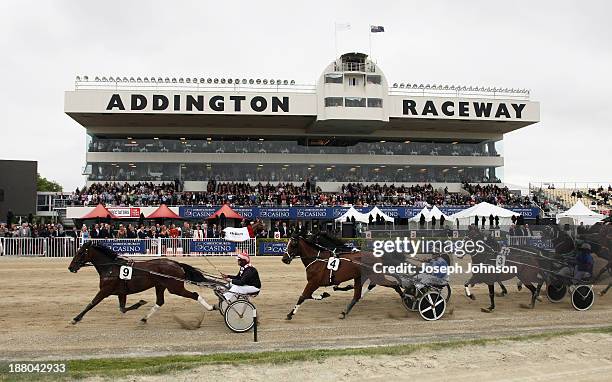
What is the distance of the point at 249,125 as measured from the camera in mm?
46375

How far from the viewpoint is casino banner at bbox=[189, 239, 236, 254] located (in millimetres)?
27094

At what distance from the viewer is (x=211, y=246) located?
27.7 metres

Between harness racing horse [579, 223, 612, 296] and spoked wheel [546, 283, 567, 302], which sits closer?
harness racing horse [579, 223, 612, 296]

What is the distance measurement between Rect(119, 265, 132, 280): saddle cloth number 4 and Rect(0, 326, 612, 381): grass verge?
99.8 inches

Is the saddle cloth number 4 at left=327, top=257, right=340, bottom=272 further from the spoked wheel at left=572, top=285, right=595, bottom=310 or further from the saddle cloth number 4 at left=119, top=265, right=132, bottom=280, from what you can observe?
the spoked wheel at left=572, top=285, right=595, bottom=310

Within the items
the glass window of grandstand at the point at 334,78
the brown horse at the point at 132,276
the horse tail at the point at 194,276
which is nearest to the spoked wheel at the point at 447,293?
the brown horse at the point at 132,276

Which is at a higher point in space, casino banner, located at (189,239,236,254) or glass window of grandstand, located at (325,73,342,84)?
glass window of grandstand, located at (325,73,342,84)

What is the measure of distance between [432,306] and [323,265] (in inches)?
90.1

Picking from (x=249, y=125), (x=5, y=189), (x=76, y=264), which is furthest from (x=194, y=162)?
(x=76, y=264)

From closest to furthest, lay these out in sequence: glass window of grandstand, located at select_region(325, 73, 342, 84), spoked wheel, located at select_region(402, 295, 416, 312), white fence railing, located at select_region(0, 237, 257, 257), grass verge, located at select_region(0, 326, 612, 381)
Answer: grass verge, located at select_region(0, 326, 612, 381) < spoked wheel, located at select_region(402, 295, 416, 312) < white fence railing, located at select_region(0, 237, 257, 257) < glass window of grandstand, located at select_region(325, 73, 342, 84)

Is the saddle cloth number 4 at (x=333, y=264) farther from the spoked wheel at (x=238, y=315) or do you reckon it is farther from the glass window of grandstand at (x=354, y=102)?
the glass window of grandstand at (x=354, y=102)

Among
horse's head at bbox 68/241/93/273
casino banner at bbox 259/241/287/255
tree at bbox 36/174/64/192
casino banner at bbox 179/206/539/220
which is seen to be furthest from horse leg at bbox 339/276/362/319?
tree at bbox 36/174/64/192

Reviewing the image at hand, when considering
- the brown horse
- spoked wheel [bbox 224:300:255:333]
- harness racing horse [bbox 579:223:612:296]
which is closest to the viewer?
spoked wheel [bbox 224:300:255:333]

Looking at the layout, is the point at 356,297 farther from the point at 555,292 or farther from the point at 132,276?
the point at 555,292
